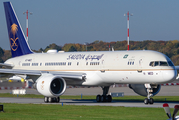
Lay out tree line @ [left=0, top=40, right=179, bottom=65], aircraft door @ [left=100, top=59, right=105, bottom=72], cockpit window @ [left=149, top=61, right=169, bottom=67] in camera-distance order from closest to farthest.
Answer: cockpit window @ [left=149, top=61, right=169, bottom=67] < aircraft door @ [left=100, top=59, right=105, bottom=72] < tree line @ [left=0, top=40, right=179, bottom=65]

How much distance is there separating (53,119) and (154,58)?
13673mm

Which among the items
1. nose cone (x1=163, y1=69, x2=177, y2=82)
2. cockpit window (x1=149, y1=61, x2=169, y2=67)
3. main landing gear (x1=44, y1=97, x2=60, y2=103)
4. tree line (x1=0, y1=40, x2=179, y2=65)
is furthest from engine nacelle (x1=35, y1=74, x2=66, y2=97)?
tree line (x1=0, y1=40, x2=179, y2=65)

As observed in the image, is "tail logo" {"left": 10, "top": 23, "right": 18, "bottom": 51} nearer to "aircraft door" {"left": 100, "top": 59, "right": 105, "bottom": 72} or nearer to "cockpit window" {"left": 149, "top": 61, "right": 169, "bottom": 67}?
"aircraft door" {"left": 100, "top": 59, "right": 105, "bottom": 72}

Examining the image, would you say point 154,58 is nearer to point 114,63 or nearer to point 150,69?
point 150,69

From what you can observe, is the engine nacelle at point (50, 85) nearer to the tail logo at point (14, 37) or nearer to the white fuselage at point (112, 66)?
the white fuselage at point (112, 66)

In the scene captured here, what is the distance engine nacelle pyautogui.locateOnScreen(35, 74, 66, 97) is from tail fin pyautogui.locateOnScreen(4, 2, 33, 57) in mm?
8862

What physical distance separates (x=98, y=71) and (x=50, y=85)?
4.78 m

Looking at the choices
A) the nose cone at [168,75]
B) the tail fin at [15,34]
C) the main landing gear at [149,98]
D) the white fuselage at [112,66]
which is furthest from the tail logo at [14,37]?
the nose cone at [168,75]

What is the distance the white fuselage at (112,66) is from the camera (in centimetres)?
3040

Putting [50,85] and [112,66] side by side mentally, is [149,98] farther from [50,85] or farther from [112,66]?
[50,85]

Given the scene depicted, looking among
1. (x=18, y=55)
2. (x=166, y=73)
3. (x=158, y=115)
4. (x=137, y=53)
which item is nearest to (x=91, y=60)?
(x=137, y=53)

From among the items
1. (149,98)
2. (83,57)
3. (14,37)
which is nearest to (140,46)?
(14,37)

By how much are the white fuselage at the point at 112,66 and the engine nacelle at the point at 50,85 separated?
2038 mm

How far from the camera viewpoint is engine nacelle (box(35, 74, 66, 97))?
105 ft
